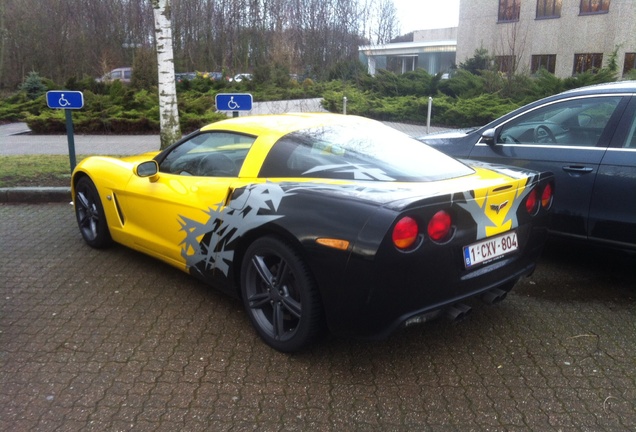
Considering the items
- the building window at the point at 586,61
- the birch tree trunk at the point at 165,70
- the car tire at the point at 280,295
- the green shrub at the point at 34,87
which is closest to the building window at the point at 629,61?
the building window at the point at 586,61

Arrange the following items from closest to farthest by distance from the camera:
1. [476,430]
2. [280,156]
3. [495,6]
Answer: [476,430], [280,156], [495,6]

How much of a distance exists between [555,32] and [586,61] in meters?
2.39

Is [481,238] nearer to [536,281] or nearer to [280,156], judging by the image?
[280,156]

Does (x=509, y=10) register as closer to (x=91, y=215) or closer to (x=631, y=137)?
(x=631, y=137)

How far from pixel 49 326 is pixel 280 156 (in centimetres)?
194

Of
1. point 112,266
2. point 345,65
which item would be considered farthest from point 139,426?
point 345,65

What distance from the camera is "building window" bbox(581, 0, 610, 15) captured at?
29.2 metres

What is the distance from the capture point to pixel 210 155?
4160mm

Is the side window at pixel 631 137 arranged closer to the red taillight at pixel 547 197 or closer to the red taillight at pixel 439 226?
the red taillight at pixel 547 197

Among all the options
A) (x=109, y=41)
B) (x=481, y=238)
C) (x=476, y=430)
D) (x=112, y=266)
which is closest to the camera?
(x=476, y=430)

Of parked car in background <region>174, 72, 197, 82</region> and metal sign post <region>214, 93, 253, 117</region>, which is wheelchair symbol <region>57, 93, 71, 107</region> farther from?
parked car in background <region>174, 72, 197, 82</region>

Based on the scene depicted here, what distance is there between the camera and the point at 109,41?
31.3 m

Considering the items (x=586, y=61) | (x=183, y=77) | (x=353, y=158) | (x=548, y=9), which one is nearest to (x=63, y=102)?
(x=353, y=158)

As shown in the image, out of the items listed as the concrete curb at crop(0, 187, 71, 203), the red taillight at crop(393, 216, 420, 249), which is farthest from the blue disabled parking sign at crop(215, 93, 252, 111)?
the red taillight at crop(393, 216, 420, 249)
